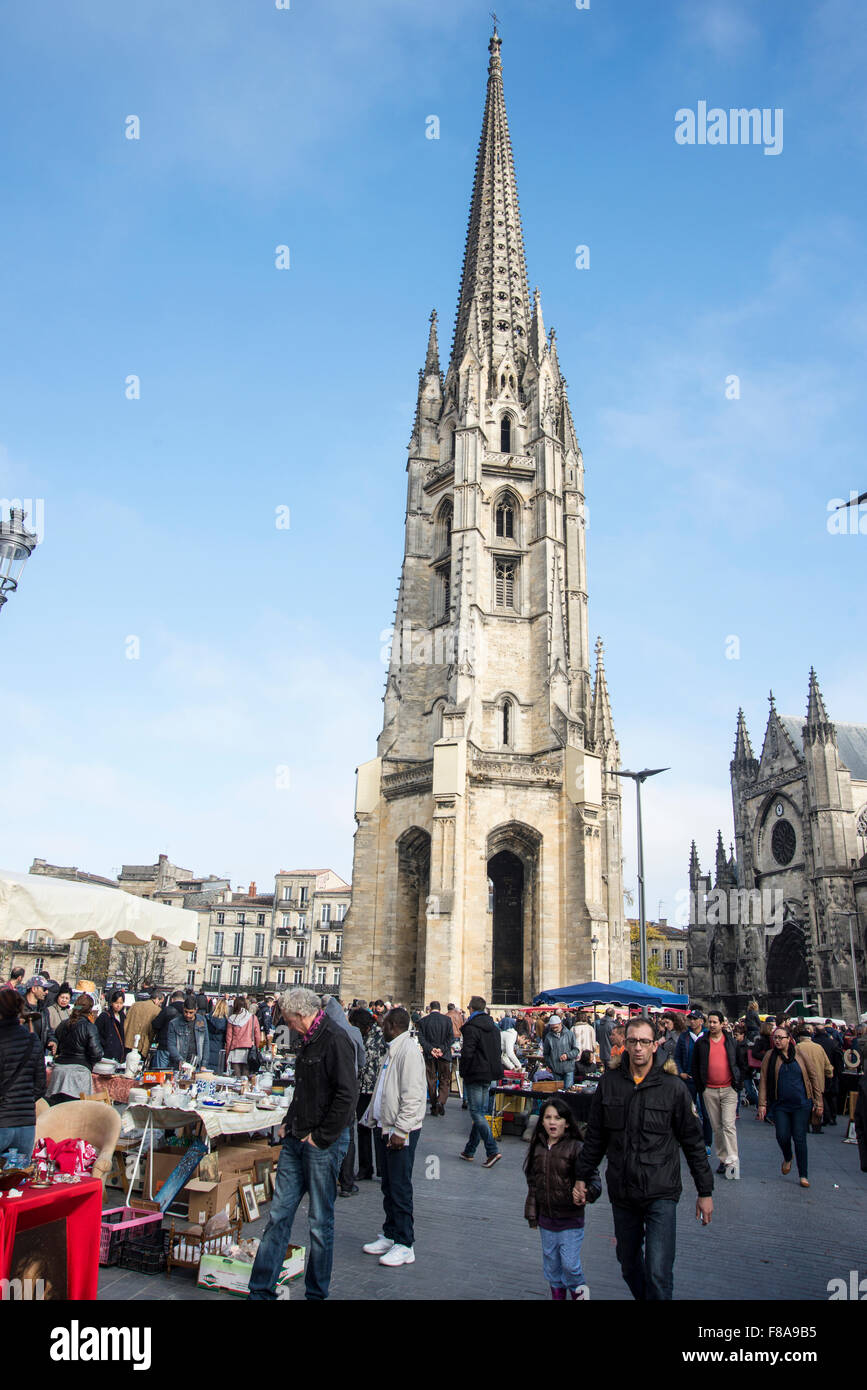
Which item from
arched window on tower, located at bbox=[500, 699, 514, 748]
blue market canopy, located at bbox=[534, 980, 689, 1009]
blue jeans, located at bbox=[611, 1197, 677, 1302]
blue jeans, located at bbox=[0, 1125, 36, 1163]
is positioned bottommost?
blue market canopy, located at bbox=[534, 980, 689, 1009]

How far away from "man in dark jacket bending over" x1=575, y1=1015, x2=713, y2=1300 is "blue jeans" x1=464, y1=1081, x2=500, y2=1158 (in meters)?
5.31

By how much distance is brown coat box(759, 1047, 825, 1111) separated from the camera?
9.15m

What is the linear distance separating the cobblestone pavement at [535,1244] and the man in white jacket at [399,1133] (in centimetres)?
15

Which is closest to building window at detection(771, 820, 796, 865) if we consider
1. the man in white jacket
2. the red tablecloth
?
the man in white jacket

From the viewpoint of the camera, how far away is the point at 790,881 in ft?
151

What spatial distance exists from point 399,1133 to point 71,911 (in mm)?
8401

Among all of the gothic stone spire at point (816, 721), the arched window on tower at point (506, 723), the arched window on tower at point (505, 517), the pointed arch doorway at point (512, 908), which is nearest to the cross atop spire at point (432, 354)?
the arched window on tower at point (505, 517)

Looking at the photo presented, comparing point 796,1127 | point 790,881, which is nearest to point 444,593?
point 796,1127

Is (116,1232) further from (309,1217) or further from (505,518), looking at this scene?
(505,518)

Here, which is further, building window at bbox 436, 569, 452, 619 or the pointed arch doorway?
building window at bbox 436, 569, 452, 619

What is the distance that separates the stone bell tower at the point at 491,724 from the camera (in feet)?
88.0

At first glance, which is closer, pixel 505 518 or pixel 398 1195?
pixel 398 1195

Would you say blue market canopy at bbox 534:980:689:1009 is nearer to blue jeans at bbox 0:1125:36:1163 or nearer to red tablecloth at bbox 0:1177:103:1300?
blue jeans at bbox 0:1125:36:1163
